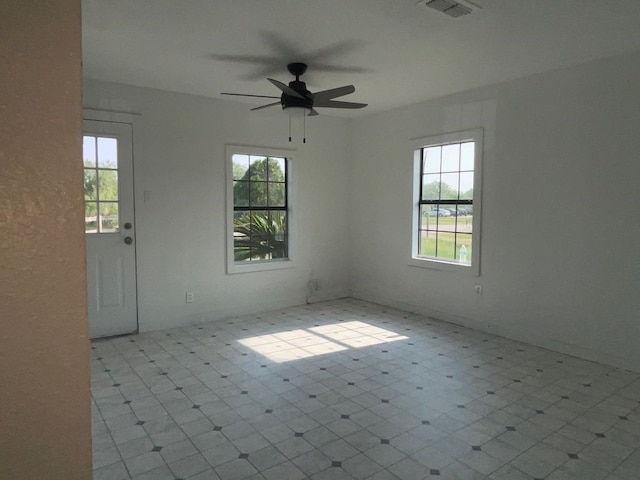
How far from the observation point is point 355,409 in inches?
118

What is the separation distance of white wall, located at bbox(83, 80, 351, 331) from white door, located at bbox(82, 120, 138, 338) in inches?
4.0

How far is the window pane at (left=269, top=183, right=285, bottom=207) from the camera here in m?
5.77

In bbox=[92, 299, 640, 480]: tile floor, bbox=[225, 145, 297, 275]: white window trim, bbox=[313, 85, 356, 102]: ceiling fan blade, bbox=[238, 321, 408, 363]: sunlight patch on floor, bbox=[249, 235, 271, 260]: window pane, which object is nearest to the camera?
bbox=[92, 299, 640, 480]: tile floor

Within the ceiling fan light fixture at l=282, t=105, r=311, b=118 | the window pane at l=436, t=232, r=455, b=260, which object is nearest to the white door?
the ceiling fan light fixture at l=282, t=105, r=311, b=118

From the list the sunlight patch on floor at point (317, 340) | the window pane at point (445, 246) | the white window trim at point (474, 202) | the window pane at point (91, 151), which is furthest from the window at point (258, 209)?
the window pane at point (445, 246)

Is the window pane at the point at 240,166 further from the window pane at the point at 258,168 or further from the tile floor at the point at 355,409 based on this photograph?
the tile floor at the point at 355,409

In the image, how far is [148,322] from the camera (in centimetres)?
481

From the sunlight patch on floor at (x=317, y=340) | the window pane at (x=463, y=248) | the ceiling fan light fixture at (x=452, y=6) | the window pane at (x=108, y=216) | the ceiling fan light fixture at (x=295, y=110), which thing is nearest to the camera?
the ceiling fan light fixture at (x=452, y=6)

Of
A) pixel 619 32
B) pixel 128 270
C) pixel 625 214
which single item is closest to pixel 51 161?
pixel 619 32

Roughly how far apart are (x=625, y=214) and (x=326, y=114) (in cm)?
371

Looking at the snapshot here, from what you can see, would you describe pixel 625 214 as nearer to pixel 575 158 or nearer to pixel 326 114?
pixel 575 158

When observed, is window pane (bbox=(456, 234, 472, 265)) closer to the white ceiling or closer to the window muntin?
the white ceiling

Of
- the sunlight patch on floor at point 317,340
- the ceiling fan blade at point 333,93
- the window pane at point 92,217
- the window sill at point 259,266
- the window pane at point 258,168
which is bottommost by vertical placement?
the sunlight patch on floor at point 317,340

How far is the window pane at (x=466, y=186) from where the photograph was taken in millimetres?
4902
